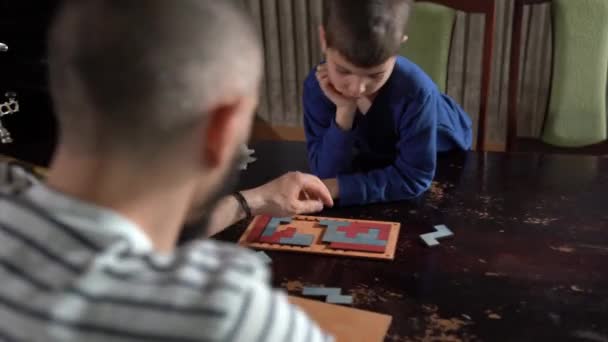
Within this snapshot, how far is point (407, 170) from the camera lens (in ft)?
4.88

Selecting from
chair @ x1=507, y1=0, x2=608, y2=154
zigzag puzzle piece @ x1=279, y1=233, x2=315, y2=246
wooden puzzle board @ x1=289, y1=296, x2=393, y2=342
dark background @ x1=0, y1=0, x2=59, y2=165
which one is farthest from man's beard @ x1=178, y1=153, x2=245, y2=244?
dark background @ x1=0, y1=0, x2=59, y2=165

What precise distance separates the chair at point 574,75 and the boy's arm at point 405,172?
2.27ft

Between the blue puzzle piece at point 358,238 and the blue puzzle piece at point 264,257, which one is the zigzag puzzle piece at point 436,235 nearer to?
the blue puzzle piece at point 358,238

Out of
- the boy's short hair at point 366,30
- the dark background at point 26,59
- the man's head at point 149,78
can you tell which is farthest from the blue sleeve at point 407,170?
the dark background at point 26,59

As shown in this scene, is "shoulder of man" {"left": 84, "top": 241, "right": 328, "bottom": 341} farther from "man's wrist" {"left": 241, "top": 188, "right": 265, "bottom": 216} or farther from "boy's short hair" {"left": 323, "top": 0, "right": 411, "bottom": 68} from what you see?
"boy's short hair" {"left": 323, "top": 0, "right": 411, "bottom": 68}

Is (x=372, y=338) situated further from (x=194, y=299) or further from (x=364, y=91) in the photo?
(x=364, y=91)

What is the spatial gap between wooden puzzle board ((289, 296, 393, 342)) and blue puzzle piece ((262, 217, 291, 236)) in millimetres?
258

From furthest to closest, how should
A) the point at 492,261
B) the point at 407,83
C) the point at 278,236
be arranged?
the point at 407,83, the point at 278,236, the point at 492,261

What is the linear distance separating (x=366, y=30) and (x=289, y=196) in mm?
393

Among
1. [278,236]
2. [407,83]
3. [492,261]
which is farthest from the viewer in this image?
[407,83]

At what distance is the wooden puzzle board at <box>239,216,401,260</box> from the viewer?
124cm

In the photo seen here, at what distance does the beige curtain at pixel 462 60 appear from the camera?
112 inches

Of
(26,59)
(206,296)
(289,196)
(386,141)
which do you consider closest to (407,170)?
(386,141)

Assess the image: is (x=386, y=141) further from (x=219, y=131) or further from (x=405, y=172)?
(x=219, y=131)
